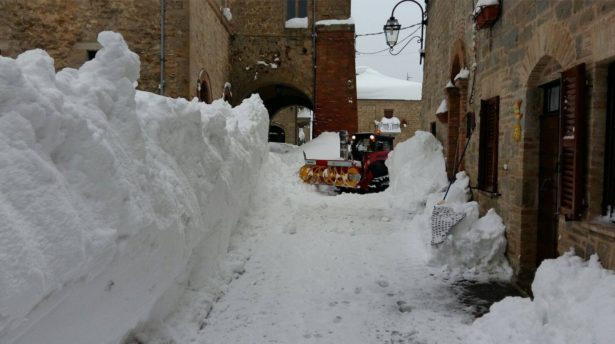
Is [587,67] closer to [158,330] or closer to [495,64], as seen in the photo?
[495,64]

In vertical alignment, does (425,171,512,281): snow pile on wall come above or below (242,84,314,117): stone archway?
below

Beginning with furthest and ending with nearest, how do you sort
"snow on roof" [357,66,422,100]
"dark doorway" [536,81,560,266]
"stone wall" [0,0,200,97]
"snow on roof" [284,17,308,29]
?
"snow on roof" [357,66,422,100], "snow on roof" [284,17,308,29], "stone wall" [0,0,200,97], "dark doorway" [536,81,560,266]

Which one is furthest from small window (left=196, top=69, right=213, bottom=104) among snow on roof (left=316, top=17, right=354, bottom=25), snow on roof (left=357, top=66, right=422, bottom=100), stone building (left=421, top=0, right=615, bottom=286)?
snow on roof (left=357, top=66, right=422, bottom=100)

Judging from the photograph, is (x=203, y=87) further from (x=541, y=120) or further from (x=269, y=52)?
(x=541, y=120)

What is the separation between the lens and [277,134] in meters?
36.1

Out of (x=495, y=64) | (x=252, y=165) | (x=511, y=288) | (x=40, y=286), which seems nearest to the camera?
(x=40, y=286)

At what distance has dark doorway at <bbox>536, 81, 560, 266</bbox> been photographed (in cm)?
519

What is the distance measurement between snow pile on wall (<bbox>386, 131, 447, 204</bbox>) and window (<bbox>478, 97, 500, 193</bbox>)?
5.92 feet

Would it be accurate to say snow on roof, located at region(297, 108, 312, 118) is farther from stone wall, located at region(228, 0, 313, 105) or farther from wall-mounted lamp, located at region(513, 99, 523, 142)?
wall-mounted lamp, located at region(513, 99, 523, 142)

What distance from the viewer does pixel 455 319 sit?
4.42 m

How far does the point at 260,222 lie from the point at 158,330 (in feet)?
12.3

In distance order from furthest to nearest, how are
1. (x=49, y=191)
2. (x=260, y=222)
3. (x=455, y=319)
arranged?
1. (x=260, y=222)
2. (x=455, y=319)
3. (x=49, y=191)

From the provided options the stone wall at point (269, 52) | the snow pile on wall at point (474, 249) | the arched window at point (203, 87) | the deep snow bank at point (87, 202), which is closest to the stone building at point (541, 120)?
the snow pile on wall at point (474, 249)

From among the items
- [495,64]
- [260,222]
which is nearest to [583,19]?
[495,64]
